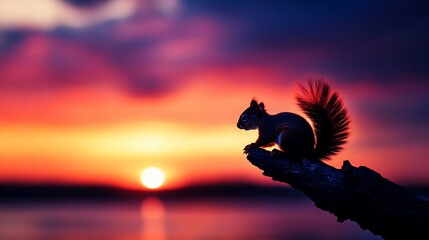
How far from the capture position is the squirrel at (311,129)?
5.75m

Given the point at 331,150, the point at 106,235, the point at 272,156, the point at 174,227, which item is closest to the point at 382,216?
the point at 272,156

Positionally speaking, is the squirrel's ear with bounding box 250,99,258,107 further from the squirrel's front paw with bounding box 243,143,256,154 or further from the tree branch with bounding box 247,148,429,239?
the tree branch with bounding box 247,148,429,239

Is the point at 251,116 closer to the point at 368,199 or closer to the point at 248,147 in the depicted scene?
the point at 248,147

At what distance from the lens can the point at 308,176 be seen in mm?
4859

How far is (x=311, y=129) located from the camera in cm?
601

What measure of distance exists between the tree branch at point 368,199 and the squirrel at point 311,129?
33.2 inches

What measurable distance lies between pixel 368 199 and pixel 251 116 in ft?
9.90

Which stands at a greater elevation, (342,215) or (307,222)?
(307,222)

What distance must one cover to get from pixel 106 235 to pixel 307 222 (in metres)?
12.6

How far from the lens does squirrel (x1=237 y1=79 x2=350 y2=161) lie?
18.9ft

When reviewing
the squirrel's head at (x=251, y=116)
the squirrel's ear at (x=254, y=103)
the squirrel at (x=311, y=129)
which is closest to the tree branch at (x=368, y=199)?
the squirrel at (x=311, y=129)

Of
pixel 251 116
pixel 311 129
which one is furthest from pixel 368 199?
pixel 251 116

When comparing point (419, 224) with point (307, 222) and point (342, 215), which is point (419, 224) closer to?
point (342, 215)

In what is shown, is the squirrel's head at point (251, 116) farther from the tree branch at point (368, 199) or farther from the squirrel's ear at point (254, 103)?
the tree branch at point (368, 199)
